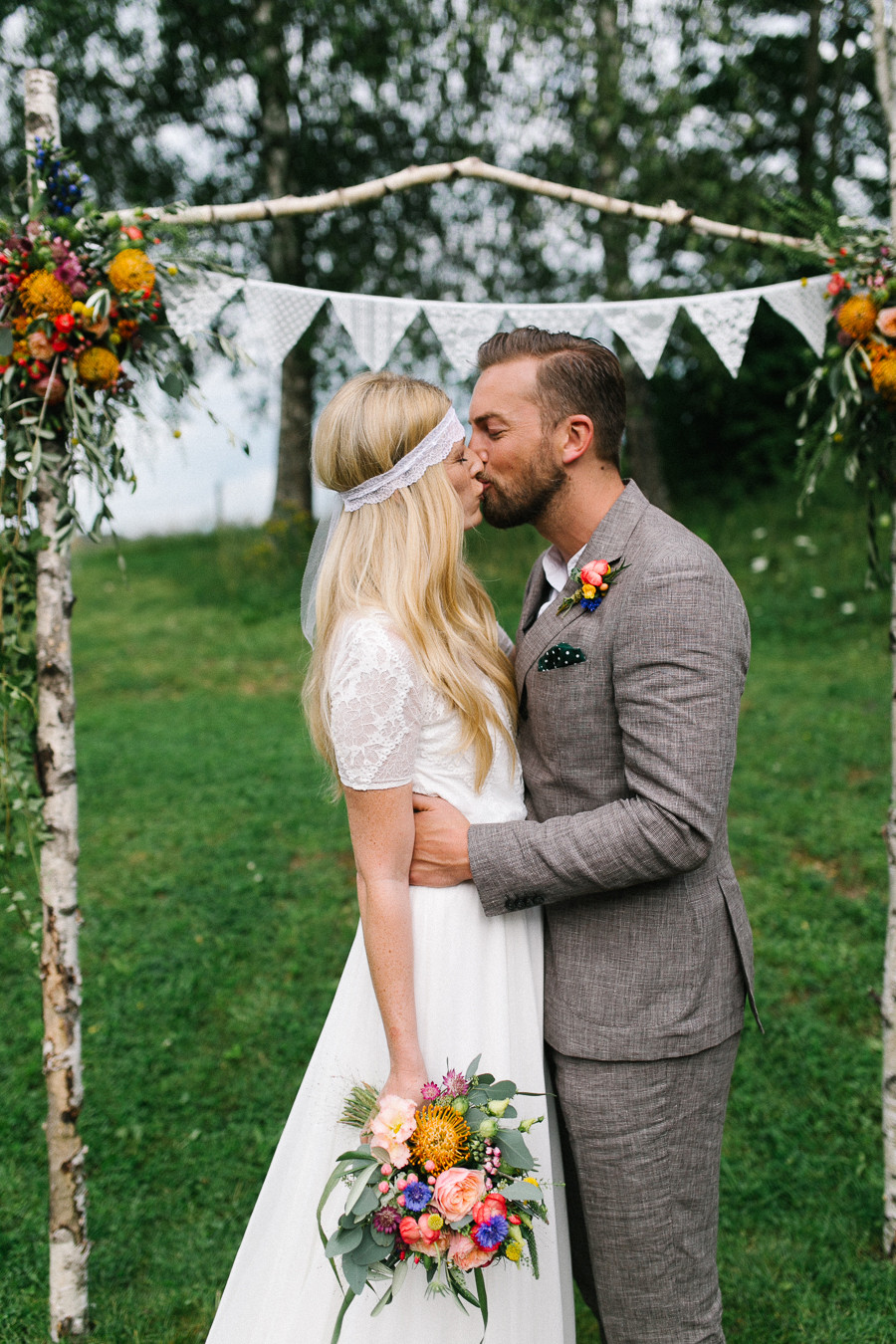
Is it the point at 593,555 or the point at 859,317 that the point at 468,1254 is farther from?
the point at 859,317

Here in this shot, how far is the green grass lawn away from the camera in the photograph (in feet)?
9.92

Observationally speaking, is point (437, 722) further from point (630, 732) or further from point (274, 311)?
point (274, 311)

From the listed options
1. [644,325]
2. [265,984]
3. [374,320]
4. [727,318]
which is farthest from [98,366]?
[265,984]

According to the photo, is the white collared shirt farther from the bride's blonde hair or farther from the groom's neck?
the bride's blonde hair

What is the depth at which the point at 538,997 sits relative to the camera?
2199 millimetres

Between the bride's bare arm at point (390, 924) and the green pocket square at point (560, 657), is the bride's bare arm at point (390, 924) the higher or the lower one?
the lower one

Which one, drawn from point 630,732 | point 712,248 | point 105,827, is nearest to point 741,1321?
point 630,732

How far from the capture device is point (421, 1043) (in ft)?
6.91

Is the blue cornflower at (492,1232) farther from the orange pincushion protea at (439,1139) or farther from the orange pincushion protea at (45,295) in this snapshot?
the orange pincushion protea at (45,295)

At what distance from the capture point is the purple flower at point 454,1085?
1.89 meters

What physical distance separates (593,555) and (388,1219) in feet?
4.49

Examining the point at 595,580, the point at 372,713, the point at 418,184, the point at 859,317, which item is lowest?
the point at 372,713

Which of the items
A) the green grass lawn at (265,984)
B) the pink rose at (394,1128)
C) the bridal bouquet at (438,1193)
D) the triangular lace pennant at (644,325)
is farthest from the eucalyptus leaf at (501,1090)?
the triangular lace pennant at (644,325)

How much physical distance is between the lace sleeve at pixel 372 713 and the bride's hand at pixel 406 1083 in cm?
57
